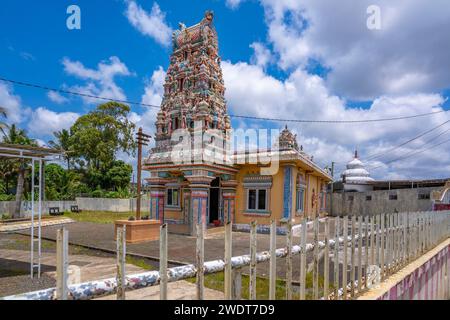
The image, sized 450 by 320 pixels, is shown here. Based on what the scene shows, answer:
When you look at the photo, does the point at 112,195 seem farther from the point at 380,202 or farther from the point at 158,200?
the point at 380,202

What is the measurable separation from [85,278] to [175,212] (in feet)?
32.2

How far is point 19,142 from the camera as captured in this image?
23625 mm

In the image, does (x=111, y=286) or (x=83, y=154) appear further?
(x=83, y=154)

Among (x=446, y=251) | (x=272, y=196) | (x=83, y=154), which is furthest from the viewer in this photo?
(x=83, y=154)

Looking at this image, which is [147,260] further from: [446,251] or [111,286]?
[446,251]

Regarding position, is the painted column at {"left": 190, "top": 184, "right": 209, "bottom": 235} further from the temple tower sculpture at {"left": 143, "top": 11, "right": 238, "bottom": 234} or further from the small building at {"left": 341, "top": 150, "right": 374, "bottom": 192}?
the small building at {"left": 341, "top": 150, "right": 374, "bottom": 192}

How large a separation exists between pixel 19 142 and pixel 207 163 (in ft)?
65.6

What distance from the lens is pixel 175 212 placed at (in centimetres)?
1566

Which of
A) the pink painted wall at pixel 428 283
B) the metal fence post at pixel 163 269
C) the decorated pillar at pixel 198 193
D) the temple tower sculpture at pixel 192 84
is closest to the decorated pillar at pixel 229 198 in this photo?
the decorated pillar at pixel 198 193

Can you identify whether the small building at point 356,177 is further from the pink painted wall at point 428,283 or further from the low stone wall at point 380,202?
the pink painted wall at point 428,283

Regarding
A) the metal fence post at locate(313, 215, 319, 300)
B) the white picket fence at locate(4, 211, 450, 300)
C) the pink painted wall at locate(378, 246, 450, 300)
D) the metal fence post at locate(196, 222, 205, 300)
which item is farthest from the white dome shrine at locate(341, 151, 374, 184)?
the metal fence post at locate(196, 222, 205, 300)

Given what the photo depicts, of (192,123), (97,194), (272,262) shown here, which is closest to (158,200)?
(192,123)

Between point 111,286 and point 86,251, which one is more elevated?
point 111,286
